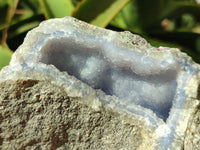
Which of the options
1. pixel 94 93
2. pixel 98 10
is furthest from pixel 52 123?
pixel 98 10

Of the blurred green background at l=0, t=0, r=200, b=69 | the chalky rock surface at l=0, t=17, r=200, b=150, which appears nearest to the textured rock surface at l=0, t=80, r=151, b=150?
the chalky rock surface at l=0, t=17, r=200, b=150

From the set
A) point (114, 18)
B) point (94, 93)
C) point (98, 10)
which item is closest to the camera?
point (94, 93)

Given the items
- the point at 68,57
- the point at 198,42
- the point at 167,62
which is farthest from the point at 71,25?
the point at 198,42

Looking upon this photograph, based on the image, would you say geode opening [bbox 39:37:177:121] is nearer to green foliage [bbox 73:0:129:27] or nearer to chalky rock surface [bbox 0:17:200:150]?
chalky rock surface [bbox 0:17:200:150]

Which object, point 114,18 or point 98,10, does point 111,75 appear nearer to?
point 98,10

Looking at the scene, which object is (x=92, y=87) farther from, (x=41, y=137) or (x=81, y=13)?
(x=81, y=13)
